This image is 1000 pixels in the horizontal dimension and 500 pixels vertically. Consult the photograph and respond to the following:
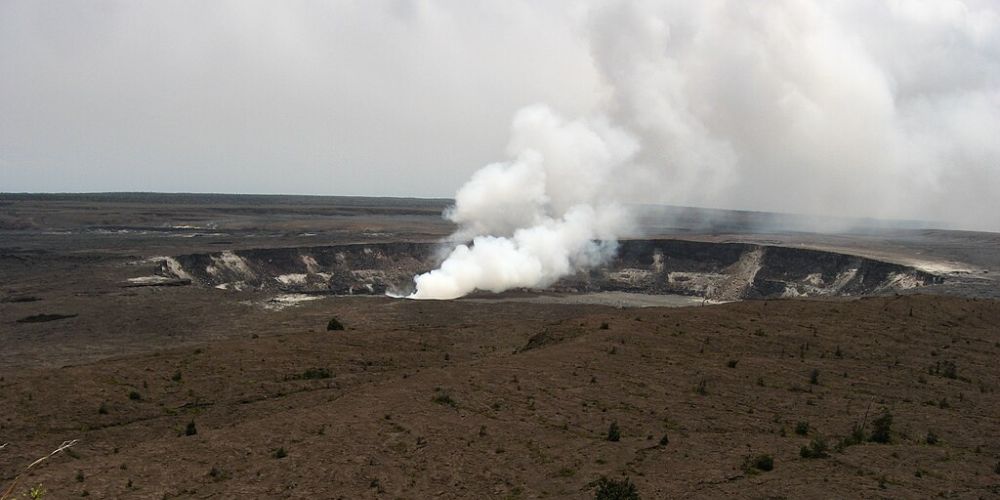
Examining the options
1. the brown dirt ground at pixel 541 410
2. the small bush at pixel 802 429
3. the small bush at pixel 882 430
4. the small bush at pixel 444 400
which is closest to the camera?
the brown dirt ground at pixel 541 410

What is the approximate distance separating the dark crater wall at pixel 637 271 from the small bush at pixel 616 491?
56.5 m

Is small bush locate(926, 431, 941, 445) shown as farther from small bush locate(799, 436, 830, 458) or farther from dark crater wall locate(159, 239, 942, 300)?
dark crater wall locate(159, 239, 942, 300)

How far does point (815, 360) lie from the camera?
26.8 m

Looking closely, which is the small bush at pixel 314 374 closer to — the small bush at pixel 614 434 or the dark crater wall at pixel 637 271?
the small bush at pixel 614 434

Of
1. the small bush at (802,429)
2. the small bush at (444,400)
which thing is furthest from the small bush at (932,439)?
the small bush at (444,400)

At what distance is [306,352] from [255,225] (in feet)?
320

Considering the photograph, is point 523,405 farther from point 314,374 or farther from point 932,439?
point 932,439

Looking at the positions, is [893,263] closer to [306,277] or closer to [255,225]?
[306,277]

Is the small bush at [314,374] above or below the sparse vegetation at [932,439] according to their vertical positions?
below

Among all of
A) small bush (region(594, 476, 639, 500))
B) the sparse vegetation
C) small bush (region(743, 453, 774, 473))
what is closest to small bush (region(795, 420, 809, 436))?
the sparse vegetation

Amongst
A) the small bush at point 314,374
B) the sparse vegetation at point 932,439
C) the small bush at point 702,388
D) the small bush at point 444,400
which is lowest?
the small bush at point 314,374

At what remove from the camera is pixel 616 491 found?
13.6 metres

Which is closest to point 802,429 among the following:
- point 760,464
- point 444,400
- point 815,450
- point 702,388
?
point 815,450

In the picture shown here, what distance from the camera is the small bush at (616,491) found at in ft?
43.9
